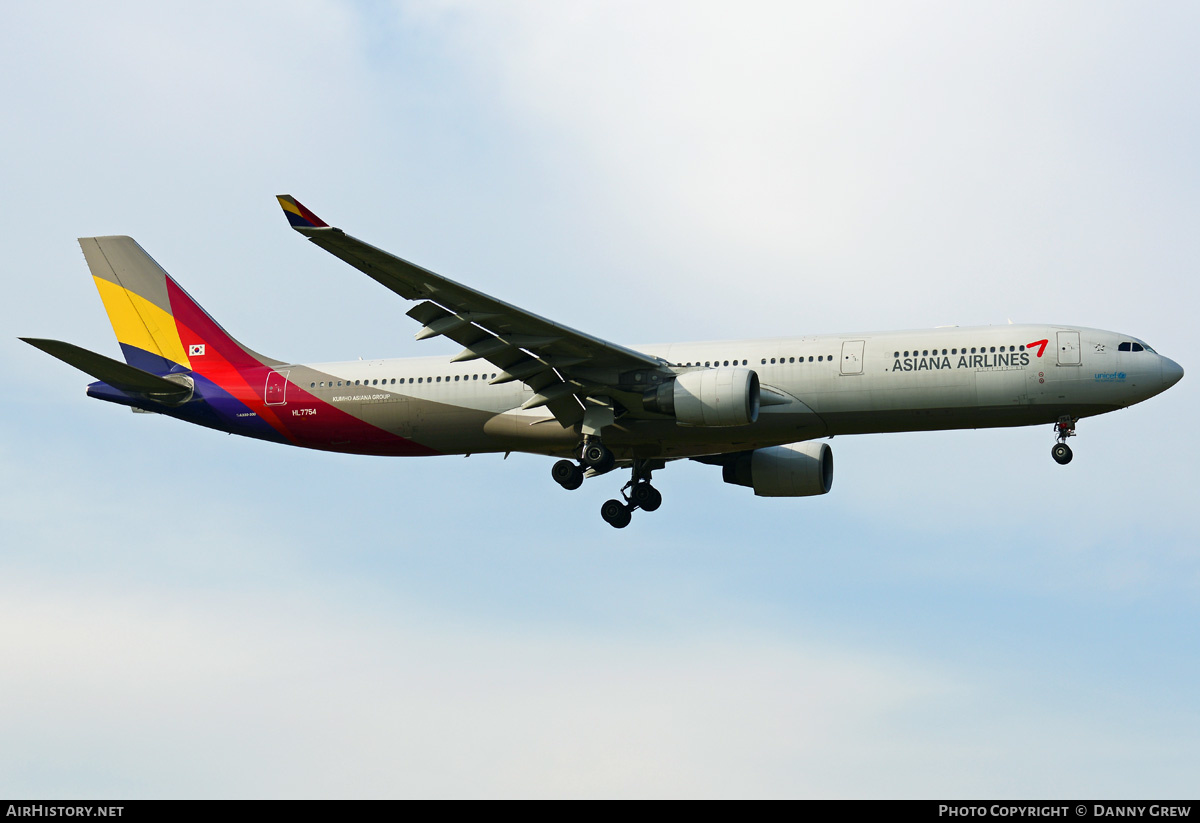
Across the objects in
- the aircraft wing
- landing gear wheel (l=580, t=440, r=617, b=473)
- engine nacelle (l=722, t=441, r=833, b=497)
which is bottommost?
landing gear wheel (l=580, t=440, r=617, b=473)

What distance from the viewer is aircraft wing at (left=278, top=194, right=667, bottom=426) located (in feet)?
94.4

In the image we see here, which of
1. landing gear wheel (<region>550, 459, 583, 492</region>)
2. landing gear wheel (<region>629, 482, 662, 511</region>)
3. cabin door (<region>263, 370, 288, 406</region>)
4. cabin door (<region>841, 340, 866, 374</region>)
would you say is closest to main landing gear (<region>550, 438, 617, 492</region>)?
landing gear wheel (<region>550, 459, 583, 492</region>)

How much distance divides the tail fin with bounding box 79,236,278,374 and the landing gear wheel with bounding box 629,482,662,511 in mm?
10952

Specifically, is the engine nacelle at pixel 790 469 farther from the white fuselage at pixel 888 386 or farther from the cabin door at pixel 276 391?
the cabin door at pixel 276 391

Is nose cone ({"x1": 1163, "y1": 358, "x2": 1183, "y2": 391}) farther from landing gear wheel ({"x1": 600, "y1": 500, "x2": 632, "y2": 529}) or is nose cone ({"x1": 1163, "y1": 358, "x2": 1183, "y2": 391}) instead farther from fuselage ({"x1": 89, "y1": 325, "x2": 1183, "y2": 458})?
landing gear wheel ({"x1": 600, "y1": 500, "x2": 632, "y2": 529})

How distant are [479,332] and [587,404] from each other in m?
3.74

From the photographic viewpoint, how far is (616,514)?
37.4 meters

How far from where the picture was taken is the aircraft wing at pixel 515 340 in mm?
28766

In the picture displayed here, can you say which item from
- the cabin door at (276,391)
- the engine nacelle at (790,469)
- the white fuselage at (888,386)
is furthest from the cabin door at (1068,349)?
the cabin door at (276,391)

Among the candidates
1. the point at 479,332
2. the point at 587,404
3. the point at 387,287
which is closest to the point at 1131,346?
the point at 587,404

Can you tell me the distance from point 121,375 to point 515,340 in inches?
466

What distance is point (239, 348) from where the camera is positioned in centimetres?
3850

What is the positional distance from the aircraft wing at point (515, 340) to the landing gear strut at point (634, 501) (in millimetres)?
3953
